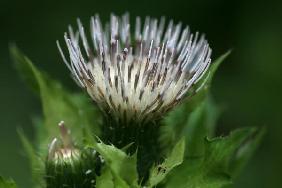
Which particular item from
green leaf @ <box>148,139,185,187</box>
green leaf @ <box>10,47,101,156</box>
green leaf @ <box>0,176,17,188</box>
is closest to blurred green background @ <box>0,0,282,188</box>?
green leaf @ <box>10,47,101,156</box>

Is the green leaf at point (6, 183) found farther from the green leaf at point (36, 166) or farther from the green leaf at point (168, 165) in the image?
the green leaf at point (168, 165)

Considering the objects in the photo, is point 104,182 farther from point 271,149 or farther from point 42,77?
point 271,149

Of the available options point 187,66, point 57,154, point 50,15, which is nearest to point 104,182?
point 57,154

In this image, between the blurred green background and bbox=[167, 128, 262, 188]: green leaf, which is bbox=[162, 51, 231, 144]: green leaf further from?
the blurred green background

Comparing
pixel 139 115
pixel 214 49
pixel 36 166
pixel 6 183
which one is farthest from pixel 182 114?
pixel 214 49

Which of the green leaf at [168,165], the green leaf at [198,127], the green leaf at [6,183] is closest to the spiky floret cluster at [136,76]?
the green leaf at [168,165]

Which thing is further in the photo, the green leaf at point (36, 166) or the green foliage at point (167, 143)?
the green leaf at point (36, 166)
